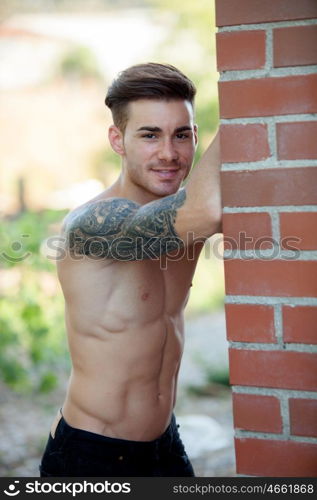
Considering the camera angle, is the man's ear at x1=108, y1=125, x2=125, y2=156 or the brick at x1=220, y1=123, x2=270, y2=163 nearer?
the brick at x1=220, y1=123, x2=270, y2=163

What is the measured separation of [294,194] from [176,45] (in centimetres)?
843

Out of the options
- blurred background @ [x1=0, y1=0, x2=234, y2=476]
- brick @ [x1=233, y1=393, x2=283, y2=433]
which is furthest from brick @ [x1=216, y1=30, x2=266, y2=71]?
blurred background @ [x1=0, y1=0, x2=234, y2=476]

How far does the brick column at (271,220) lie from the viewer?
154cm

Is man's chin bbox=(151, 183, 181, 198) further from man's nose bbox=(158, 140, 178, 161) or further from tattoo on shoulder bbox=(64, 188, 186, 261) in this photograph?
tattoo on shoulder bbox=(64, 188, 186, 261)

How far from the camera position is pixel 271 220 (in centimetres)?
158

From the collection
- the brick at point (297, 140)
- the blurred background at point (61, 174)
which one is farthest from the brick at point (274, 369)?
the blurred background at point (61, 174)

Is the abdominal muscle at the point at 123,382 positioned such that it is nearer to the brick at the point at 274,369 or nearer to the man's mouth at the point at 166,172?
the man's mouth at the point at 166,172

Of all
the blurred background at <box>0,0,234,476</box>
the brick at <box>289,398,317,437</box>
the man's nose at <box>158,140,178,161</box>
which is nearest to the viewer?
the brick at <box>289,398,317,437</box>

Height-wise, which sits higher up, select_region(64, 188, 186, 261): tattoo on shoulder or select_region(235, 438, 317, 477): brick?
select_region(64, 188, 186, 261): tattoo on shoulder

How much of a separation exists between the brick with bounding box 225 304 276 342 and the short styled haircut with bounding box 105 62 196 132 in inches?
39.1

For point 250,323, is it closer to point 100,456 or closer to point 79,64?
point 100,456

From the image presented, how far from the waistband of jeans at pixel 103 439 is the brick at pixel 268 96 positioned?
4.43ft

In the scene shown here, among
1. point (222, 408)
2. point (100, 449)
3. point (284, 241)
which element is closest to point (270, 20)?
point (284, 241)

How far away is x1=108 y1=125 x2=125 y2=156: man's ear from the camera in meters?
2.50
